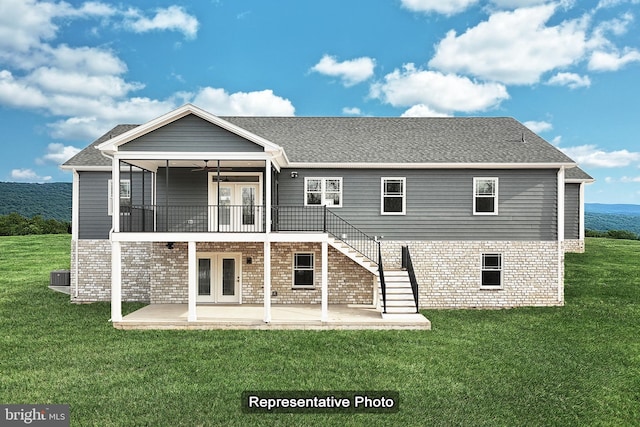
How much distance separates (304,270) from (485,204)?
7.45m

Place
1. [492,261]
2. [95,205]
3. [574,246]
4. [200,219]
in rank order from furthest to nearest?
[574,246], [95,205], [492,261], [200,219]

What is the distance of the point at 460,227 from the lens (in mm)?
18859

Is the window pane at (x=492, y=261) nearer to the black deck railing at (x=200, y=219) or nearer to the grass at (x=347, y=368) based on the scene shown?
the grass at (x=347, y=368)

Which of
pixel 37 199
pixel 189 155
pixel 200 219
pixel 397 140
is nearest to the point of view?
pixel 189 155

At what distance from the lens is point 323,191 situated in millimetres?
18891

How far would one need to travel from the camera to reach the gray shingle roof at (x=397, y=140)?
1894 centimetres

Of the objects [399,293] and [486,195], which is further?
[486,195]

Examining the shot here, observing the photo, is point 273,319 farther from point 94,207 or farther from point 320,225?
point 94,207

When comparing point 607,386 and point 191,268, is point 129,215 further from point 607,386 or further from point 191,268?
point 607,386

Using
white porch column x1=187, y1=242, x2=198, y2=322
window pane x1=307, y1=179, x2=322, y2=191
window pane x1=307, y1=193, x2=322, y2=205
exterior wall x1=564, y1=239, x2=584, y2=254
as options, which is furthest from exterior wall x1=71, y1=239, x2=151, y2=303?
exterior wall x1=564, y1=239, x2=584, y2=254

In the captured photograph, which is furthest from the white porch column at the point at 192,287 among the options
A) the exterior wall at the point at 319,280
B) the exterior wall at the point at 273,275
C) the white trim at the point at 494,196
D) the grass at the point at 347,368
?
the white trim at the point at 494,196

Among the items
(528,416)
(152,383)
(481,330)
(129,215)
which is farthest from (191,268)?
(528,416)

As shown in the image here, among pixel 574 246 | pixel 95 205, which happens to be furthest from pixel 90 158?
pixel 574 246

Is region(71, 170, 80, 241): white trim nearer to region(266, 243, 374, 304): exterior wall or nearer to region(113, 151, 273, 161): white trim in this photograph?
region(113, 151, 273, 161): white trim
